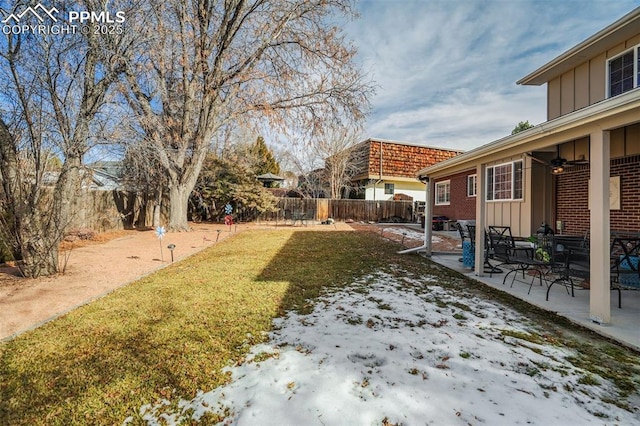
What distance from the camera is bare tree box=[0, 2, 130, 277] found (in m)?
4.99

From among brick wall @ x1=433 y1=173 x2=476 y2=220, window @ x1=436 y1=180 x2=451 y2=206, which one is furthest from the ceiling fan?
window @ x1=436 y1=180 x2=451 y2=206

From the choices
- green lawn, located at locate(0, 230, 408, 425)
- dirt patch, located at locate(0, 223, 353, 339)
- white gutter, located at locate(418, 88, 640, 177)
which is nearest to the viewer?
green lawn, located at locate(0, 230, 408, 425)

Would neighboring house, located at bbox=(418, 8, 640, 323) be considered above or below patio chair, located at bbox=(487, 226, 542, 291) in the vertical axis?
above

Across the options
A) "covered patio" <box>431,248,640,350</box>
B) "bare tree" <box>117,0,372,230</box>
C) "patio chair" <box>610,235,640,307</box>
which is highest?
"bare tree" <box>117,0,372,230</box>

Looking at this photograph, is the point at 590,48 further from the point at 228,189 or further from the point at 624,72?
the point at 228,189

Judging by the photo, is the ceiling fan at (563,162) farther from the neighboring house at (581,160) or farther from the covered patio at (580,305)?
the covered patio at (580,305)

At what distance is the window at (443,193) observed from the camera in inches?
614

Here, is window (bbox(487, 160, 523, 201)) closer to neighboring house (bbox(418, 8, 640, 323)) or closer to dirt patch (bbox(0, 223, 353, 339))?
neighboring house (bbox(418, 8, 640, 323))

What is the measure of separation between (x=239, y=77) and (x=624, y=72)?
11.4m

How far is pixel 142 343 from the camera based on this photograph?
2895mm

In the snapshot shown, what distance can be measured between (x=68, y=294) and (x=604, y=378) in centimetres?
651

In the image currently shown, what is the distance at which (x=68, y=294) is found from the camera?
4.51m

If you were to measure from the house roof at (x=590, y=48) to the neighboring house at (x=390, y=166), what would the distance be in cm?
1263

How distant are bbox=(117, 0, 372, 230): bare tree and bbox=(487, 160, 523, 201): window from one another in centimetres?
Result: 579
